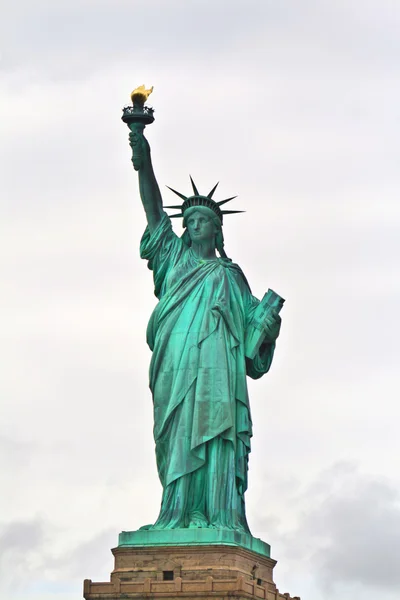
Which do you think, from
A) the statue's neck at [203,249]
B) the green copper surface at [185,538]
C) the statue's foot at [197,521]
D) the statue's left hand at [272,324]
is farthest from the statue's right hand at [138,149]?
the green copper surface at [185,538]

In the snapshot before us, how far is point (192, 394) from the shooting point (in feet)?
141

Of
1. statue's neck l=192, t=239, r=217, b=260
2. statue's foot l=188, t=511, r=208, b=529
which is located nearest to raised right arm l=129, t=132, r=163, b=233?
statue's neck l=192, t=239, r=217, b=260

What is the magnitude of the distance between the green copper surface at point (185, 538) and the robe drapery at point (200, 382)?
1.15 ft

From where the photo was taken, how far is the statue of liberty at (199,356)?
4247 cm

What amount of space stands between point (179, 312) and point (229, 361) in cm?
153

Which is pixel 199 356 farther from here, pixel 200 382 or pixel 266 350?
pixel 266 350

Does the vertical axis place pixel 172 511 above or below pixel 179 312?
below

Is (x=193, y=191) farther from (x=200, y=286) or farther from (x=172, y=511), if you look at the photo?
(x=172, y=511)

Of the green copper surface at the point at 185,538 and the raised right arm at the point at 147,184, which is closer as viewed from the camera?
the green copper surface at the point at 185,538

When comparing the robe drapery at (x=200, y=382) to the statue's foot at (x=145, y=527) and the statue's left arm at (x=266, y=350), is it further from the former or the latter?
the statue's foot at (x=145, y=527)

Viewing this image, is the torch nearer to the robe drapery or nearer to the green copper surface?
the robe drapery

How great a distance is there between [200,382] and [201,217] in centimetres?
389

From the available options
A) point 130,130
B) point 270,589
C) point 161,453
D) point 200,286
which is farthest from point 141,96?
point 270,589

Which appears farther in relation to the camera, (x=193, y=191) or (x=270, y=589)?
(x=193, y=191)
